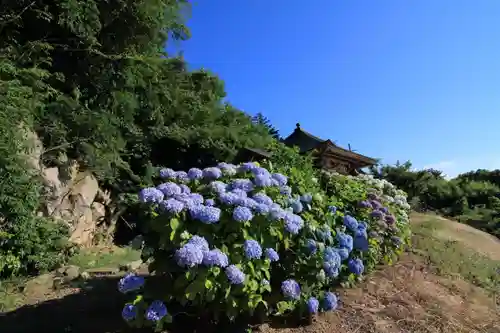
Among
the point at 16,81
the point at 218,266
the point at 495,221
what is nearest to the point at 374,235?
the point at 218,266

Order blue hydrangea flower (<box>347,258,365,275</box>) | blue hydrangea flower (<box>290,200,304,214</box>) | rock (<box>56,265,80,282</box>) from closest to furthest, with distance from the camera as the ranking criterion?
1. blue hydrangea flower (<box>290,200,304,214</box>)
2. blue hydrangea flower (<box>347,258,365,275</box>)
3. rock (<box>56,265,80,282</box>)

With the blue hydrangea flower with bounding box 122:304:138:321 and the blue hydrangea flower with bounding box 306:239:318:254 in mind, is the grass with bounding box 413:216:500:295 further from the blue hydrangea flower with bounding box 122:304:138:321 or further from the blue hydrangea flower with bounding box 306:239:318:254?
the blue hydrangea flower with bounding box 122:304:138:321

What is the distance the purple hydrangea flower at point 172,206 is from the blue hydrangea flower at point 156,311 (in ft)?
2.03

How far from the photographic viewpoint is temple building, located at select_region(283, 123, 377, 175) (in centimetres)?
1009

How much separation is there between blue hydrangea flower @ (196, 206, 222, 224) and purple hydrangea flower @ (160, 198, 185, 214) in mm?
127

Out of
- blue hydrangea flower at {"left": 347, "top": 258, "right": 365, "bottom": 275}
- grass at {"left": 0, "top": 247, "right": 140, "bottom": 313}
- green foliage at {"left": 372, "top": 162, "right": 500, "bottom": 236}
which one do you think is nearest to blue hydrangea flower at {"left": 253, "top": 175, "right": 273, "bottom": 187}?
blue hydrangea flower at {"left": 347, "top": 258, "right": 365, "bottom": 275}

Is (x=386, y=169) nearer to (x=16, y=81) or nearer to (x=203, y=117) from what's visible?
(x=203, y=117)

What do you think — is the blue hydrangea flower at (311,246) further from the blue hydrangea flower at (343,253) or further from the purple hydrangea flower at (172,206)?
the purple hydrangea flower at (172,206)

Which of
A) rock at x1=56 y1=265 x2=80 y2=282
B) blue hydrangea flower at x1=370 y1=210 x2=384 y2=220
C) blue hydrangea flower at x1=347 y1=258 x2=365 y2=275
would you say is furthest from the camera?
rock at x1=56 y1=265 x2=80 y2=282

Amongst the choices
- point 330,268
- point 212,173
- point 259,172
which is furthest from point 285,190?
point 330,268

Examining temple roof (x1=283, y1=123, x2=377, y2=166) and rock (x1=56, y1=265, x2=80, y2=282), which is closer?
rock (x1=56, y1=265, x2=80, y2=282)

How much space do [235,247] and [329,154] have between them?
24.5ft

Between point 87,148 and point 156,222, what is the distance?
3888 millimetres

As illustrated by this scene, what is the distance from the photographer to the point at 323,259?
358 cm
